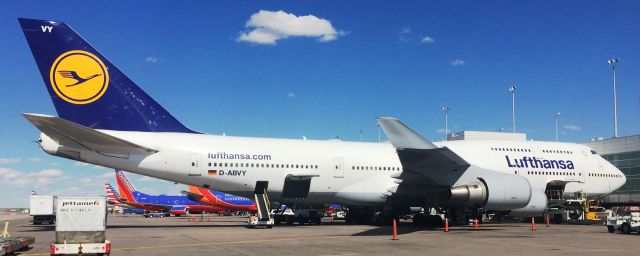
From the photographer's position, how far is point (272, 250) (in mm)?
13992

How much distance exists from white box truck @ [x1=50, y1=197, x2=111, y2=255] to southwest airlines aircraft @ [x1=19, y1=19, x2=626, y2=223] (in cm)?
674

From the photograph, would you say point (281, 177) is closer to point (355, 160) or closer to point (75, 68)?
point (355, 160)

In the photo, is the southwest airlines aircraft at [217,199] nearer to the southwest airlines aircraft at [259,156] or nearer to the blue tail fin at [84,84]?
the southwest airlines aircraft at [259,156]

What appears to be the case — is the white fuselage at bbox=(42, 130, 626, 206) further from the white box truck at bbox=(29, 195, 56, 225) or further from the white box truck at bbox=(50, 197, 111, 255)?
the white box truck at bbox=(29, 195, 56, 225)

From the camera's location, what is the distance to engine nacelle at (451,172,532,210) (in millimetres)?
20891

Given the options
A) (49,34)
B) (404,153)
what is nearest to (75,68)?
(49,34)

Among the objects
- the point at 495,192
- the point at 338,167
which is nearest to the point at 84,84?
the point at 338,167

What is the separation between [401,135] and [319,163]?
269 inches

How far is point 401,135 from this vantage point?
1897 cm

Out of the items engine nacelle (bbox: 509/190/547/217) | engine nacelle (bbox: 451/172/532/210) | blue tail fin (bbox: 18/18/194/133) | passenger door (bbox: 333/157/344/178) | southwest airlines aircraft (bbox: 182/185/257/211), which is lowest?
southwest airlines aircraft (bbox: 182/185/257/211)

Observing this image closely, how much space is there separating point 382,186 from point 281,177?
5013 millimetres

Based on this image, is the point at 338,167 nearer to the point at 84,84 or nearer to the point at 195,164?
the point at 195,164

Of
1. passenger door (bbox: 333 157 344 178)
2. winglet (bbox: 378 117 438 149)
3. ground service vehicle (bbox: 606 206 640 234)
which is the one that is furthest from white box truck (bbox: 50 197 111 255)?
ground service vehicle (bbox: 606 206 640 234)

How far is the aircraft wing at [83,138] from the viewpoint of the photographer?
18.1m
